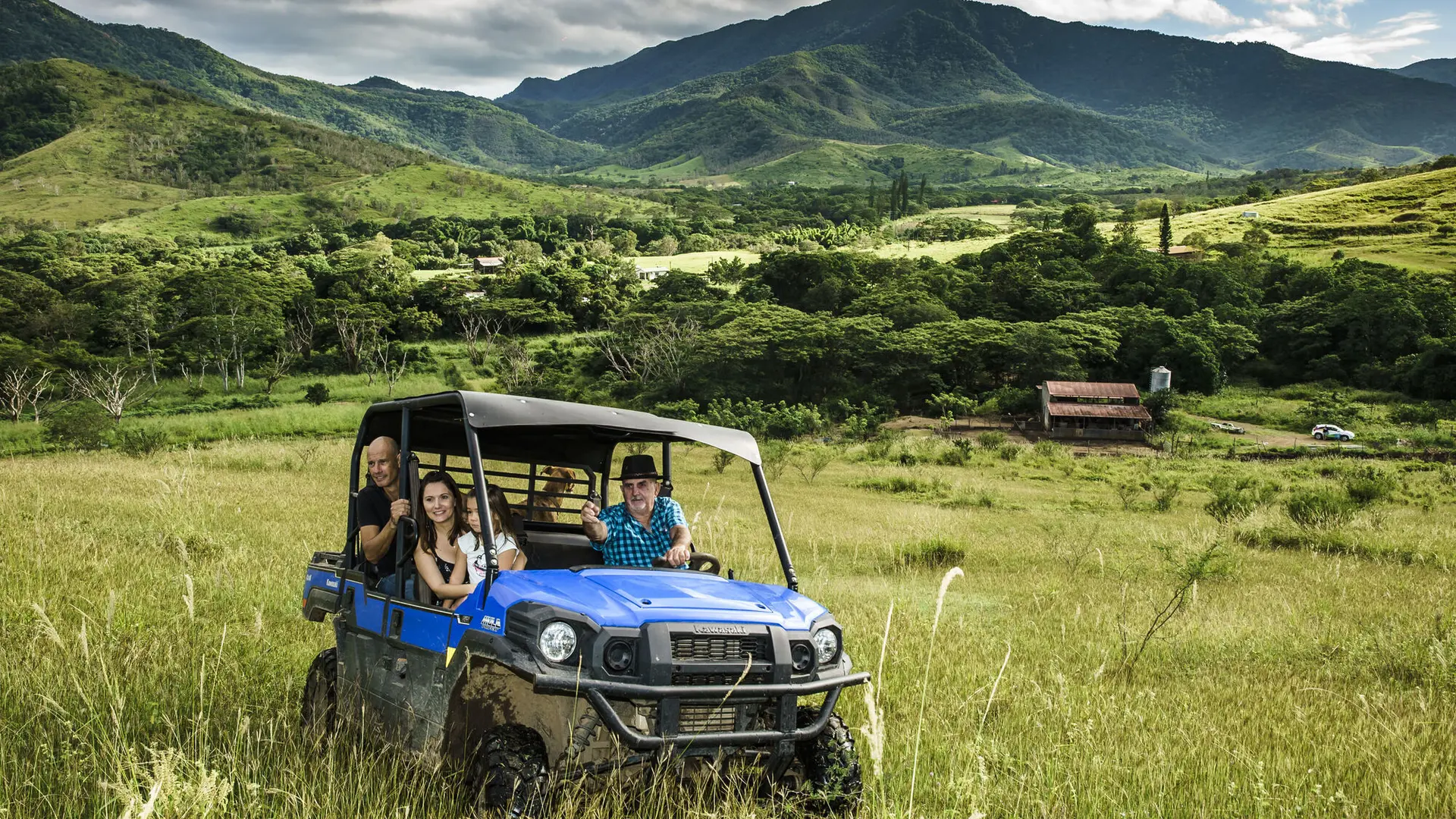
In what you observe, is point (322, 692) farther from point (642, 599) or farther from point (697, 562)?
point (642, 599)

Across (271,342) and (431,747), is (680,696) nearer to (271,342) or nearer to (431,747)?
(431,747)

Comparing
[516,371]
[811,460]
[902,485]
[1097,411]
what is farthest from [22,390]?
[1097,411]

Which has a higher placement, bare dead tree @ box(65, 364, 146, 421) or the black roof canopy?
the black roof canopy

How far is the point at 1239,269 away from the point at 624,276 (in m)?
78.6

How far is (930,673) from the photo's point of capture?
891 cm

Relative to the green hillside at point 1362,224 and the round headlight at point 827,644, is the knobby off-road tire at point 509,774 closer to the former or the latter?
the round headlight at point 827,644

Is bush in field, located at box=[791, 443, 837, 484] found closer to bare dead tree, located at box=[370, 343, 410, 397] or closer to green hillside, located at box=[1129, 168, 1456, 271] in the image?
bare dead tree, located at box=[370, 343, 410, 397]

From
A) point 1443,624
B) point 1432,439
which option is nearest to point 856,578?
point 1443,624

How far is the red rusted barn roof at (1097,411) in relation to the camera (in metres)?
79.8

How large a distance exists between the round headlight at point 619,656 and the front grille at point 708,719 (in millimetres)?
345

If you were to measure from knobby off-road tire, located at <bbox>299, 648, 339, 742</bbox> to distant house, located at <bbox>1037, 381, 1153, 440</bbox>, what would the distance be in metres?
78.4

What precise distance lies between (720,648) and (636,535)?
7.10 ft

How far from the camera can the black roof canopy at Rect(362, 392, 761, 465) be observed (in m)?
5.52

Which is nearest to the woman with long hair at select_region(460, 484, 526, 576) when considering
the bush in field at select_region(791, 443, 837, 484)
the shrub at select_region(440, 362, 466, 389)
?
the bush in field at select_region(791, 443, 837, 484)
